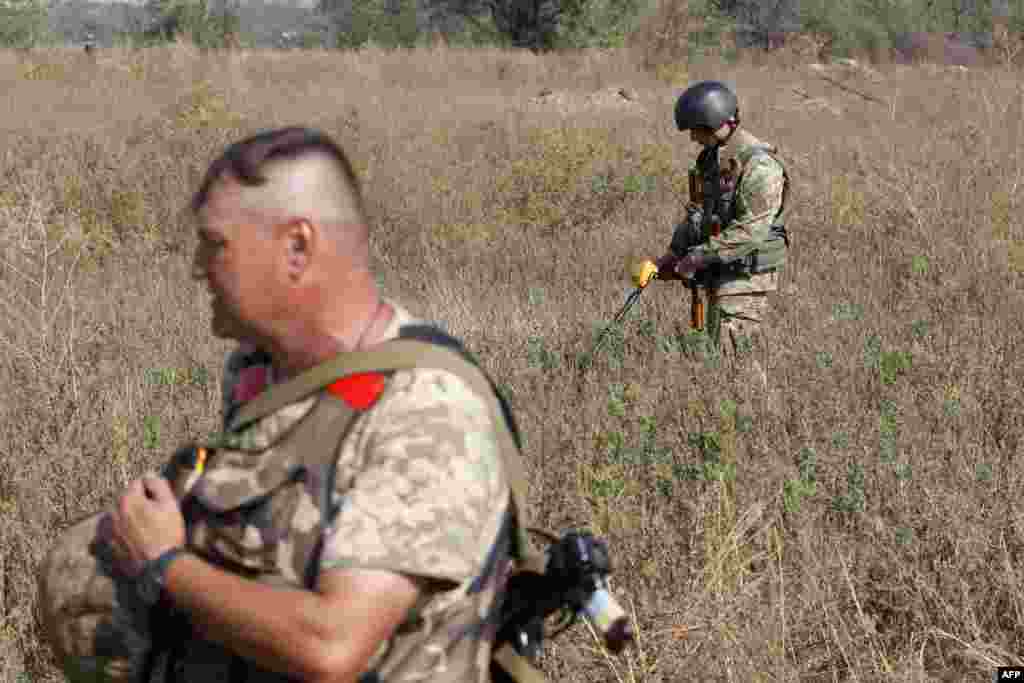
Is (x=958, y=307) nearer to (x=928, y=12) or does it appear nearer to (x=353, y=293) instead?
(x=353, y=293)

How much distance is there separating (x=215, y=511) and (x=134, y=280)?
Result: 7.00m

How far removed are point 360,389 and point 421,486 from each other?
163mm

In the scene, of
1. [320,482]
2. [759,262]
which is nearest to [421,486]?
[320,482]

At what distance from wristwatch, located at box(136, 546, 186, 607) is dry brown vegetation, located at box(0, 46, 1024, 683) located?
52.8 inches

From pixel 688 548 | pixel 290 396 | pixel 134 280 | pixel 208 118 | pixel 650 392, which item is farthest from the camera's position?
pixel 208 118

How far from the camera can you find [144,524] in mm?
1710

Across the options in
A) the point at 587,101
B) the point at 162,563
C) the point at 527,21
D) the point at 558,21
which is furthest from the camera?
the point at 527,21

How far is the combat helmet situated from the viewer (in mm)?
5914

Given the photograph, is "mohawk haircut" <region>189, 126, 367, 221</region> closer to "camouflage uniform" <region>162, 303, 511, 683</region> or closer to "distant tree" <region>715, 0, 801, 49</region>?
"camouflage uniform" <region>162, 303, 511, 683</region>

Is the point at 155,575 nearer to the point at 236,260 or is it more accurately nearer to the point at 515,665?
the point at 236,260

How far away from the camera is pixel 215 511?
1711mm

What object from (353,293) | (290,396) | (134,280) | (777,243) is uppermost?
(353,293)

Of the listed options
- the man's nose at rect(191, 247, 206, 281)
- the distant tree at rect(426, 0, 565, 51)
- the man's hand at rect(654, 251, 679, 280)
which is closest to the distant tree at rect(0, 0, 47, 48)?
the distant tree at rect(426, 0, 565, 51)

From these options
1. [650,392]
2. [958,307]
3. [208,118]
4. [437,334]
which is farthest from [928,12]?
[437,334]
